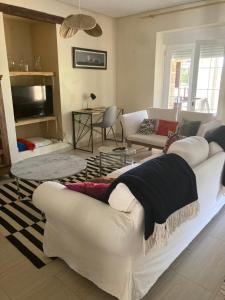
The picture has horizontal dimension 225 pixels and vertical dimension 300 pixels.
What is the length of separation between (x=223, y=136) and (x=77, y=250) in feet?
5.32

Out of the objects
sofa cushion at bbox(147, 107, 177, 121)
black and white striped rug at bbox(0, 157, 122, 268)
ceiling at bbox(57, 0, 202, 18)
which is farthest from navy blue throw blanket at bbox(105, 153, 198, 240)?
ceiling at bbox(57, 0, 202, 18)

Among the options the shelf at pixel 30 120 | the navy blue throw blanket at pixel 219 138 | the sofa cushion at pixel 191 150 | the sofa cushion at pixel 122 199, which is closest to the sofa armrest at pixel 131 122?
the shelf at pixel 30 120

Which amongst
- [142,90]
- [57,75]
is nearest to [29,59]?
[57,75]

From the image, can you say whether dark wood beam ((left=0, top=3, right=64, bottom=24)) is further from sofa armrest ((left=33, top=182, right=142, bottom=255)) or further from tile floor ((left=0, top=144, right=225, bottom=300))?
tile floor ((left=0, top=144, right=225, bottom=300))

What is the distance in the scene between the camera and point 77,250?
1.55 m

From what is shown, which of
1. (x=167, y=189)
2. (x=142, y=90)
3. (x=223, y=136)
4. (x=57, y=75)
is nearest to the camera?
(x=167, y=189)

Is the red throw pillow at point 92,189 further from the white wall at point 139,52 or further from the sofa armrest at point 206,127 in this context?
the white wall at point 139,52

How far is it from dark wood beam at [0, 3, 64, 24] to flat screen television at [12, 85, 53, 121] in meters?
1.06

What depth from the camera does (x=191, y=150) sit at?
176 centimetres

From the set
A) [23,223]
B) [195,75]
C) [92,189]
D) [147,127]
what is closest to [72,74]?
[147,127]

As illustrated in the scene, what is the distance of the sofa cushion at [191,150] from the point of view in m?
1.72

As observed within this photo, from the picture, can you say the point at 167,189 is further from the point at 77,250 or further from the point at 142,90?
the point at 142,90

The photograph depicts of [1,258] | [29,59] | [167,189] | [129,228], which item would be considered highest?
[29,59]

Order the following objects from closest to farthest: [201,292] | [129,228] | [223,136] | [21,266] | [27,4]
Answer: [129,228] < [201,292] < [21,266] < [223,136] < [27,4]
